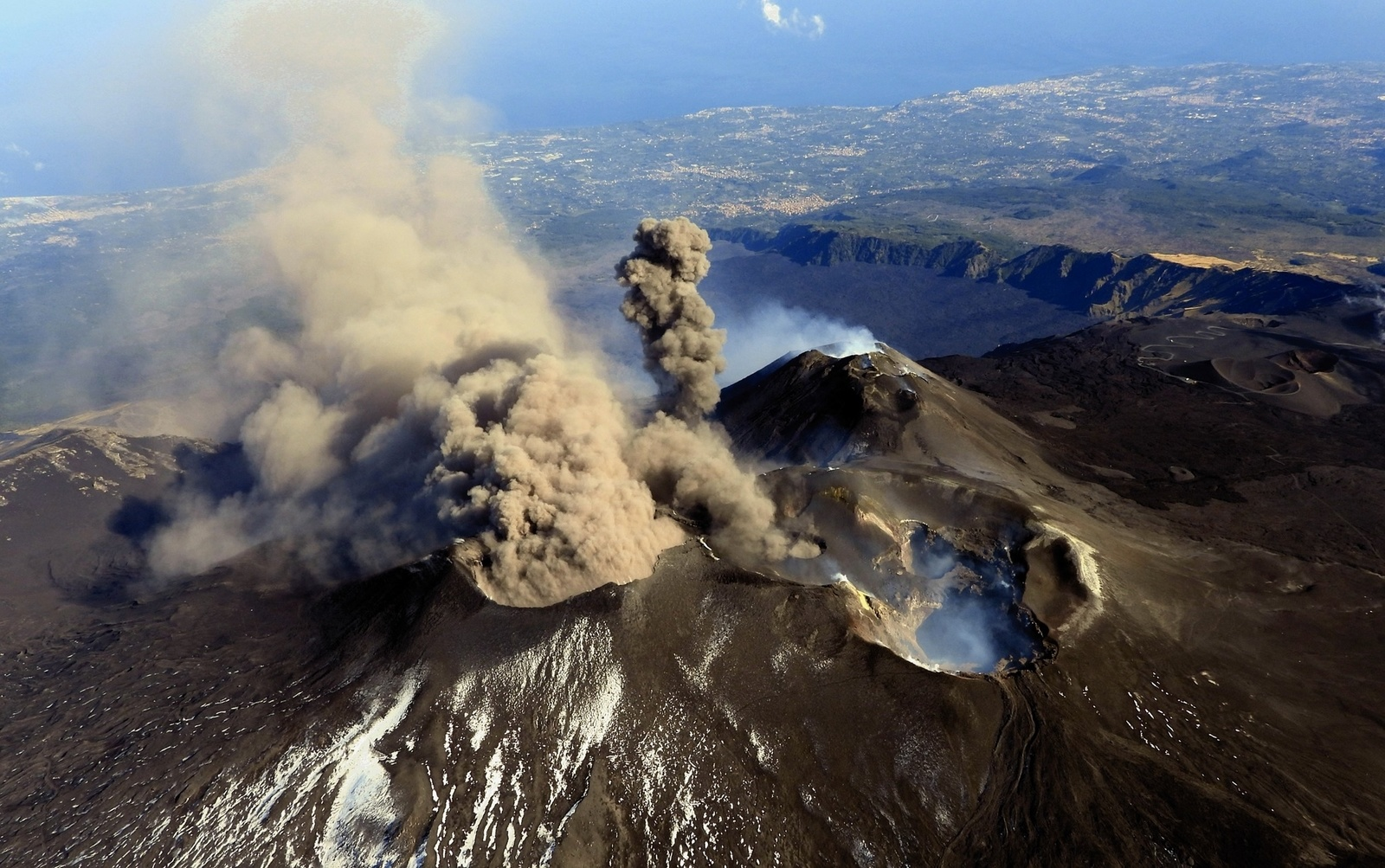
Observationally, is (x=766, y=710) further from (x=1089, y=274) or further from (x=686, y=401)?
(x=1089, y=274)

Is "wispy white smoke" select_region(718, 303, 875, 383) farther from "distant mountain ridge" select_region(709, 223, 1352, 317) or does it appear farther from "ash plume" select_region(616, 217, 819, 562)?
"ash plume" select_region(616, 217, 819, 562)

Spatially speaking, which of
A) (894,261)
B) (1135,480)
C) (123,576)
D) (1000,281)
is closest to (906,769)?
(1135,480)

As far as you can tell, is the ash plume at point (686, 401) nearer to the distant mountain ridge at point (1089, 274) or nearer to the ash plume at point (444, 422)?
the ash plume at point (444, 422)

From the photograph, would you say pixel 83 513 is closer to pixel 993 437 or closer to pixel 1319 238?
pixel 993 437

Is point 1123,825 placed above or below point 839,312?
above

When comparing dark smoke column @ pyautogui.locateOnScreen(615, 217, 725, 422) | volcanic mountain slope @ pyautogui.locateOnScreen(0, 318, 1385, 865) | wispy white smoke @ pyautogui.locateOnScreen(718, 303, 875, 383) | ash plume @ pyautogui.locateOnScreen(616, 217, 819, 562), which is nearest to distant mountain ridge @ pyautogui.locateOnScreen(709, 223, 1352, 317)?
wispy white smoke @ pyautogui.locateOnScreen(718, 303, 875, 383)

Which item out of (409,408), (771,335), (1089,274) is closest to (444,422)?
(409,408)

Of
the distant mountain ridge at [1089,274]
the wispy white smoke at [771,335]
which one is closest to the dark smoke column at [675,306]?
the wispy white smoke at [771,335]
